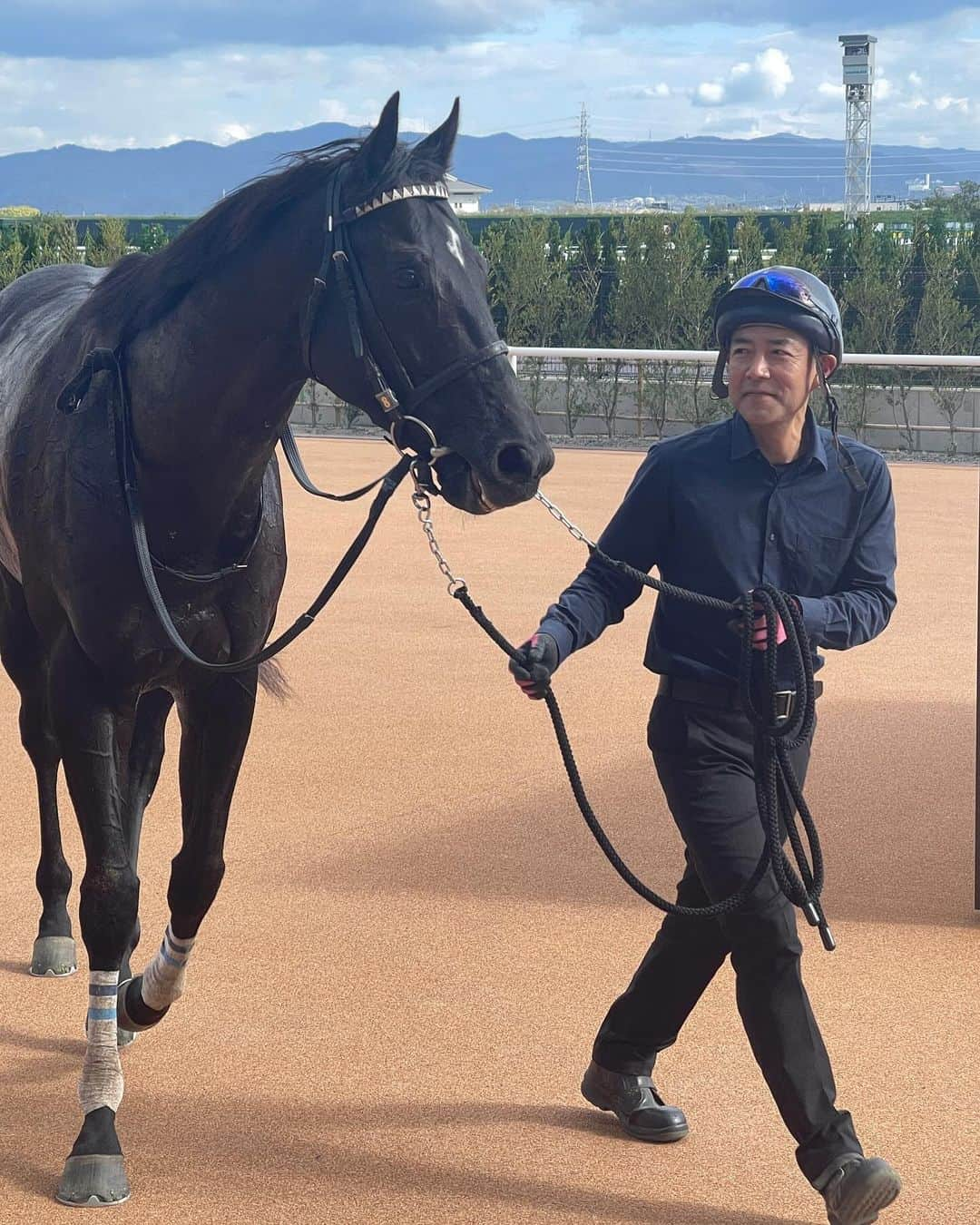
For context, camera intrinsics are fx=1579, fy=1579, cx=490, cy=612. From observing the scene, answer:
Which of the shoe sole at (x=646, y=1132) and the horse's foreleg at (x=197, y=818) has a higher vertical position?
the horse's foreleg at (x=197, y=818)

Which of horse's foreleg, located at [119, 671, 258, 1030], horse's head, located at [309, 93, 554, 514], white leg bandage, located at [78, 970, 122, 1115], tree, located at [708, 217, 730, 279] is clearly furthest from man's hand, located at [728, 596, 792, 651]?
tree, located at [708, 217, 730, 279]

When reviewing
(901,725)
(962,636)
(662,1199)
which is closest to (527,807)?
(901,725)

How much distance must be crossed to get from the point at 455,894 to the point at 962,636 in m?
4.54

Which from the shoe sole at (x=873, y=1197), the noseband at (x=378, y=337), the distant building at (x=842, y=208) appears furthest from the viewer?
the distant building at (x=842, y=208)

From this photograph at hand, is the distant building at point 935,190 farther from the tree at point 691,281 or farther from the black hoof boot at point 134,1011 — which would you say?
the black hoof boot at point 134,1011

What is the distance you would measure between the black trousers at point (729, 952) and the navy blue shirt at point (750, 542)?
141 millimetres

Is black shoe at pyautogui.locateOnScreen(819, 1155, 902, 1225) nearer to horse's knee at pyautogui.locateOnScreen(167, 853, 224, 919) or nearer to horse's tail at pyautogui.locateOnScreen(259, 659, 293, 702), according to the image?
horse's knee at pyautogui.locateOnScreen(167, 853, 224, 919)

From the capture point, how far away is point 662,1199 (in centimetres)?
300

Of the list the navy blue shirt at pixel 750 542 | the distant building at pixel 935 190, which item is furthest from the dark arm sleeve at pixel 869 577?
the distant building at pixel 935 190

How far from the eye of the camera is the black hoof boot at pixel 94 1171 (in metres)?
3.01

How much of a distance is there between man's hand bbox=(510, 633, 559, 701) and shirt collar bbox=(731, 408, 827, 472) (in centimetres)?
54

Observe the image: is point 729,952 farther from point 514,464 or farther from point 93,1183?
point 93,1183

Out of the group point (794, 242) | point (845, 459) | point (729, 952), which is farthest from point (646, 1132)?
point (794, 242)

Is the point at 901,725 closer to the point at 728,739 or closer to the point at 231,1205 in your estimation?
the point at 728,739
